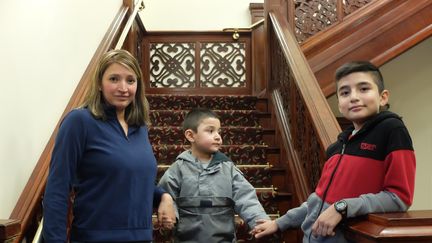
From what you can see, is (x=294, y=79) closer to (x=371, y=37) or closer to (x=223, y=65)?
(x=371, y=37)

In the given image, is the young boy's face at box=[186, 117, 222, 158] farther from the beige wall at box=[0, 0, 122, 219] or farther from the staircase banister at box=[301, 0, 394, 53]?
the staircase banister at box=[301, 0, 394, 53]

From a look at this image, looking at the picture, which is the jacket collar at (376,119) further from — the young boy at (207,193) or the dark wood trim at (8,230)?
the dark wood trim at (8,230)

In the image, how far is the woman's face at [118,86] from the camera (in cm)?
174

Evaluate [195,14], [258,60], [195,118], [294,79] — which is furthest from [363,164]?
[195,14]

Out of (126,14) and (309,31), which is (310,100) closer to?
(309,31)

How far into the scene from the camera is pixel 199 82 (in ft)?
20.0

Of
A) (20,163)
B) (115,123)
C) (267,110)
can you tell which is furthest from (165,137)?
(115,123)

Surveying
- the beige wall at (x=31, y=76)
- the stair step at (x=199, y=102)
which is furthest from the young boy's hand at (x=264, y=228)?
the stair step at (x=199, y=102)

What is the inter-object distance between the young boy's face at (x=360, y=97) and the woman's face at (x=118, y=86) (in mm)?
742

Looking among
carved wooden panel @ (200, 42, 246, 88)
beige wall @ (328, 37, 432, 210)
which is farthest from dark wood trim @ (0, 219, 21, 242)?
carved wooden panel @ (200, 42, 246, 88)

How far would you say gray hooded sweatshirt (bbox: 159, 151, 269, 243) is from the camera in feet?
7.03

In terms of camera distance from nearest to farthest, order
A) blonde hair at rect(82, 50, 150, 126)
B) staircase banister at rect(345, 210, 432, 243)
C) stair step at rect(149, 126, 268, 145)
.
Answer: staircase banister at rect(345, 210, 432, 243) → blonde hair at rect(82, 50, 150, 126) → stair step at rect(149, 126, 268, 145)

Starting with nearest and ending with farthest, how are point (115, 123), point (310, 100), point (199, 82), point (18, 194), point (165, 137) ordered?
point (115, 123) → point (18, 194) → point (310, 100) → point (165, 137) → point (199, 82)

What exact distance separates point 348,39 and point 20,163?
3.28 metres
